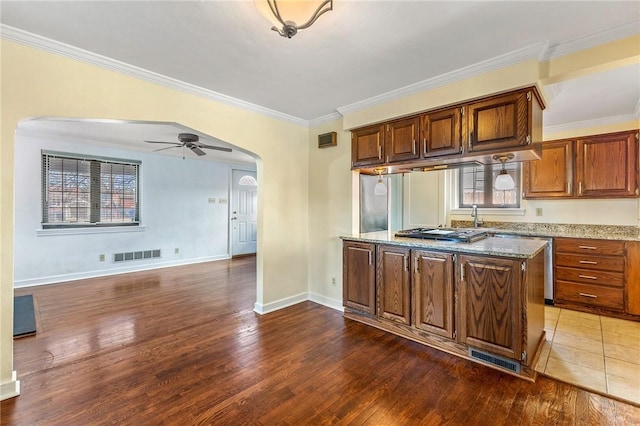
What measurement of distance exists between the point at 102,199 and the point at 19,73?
13.1 feet

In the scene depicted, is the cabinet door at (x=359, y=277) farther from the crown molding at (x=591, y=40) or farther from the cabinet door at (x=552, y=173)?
the cabinet door at (x=552, y=173)

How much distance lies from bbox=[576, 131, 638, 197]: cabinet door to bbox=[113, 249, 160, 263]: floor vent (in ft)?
23.9

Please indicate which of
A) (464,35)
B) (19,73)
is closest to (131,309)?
(19,73)

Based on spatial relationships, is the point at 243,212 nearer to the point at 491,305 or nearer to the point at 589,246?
the point at 491,305

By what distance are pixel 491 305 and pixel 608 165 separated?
296 cm

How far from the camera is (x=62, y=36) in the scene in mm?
2008

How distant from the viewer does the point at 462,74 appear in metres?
2.48

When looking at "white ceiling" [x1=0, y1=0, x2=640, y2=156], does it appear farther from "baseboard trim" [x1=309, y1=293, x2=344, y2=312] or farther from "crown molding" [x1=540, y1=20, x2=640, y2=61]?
"baseboard trim" [x1=309, y1=293, x2=344, y2=312]

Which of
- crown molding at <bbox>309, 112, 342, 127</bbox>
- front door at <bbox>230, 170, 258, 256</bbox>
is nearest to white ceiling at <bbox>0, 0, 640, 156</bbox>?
crown molding at <bbox>309, 112, 342, 127</bbox>

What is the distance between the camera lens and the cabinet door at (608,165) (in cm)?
347

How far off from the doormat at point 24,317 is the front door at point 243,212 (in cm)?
380

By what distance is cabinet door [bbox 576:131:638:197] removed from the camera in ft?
11.4

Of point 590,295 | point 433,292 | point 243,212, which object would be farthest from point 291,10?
point 243,212

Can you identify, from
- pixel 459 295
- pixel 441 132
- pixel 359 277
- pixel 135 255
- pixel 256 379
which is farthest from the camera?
pixel 135 255
